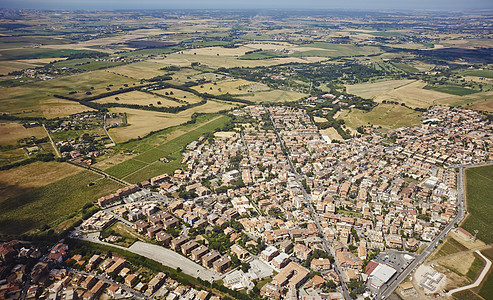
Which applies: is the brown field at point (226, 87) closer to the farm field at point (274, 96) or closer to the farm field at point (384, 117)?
the farm field at point (274, 96)

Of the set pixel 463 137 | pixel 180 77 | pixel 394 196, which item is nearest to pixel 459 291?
pixel 394 196

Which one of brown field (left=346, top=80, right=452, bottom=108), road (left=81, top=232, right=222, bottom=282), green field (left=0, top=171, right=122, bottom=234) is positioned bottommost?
road (left=81, top=232, right=222, bottom=282)

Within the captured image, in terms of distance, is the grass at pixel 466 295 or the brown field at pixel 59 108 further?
the brown field at pixel 59 108

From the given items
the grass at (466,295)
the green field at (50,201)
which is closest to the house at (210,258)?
the green field at (50,201)

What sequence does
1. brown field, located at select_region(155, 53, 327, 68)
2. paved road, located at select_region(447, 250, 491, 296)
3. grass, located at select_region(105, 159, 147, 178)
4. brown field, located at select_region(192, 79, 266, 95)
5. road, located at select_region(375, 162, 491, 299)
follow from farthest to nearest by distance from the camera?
brown field, located at select_region(155, 53, 327, 68), brown field, located at select_region(192, 79, 266, 95), grass, located at select_region(105, 159, 147, 178), road, located at select_region(375, 162, 491, 299), paved road, located at select_region(447, 250, 491, 296)

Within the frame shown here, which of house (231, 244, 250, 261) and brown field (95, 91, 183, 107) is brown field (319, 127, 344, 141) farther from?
brown field (95, 91, 183, 107)

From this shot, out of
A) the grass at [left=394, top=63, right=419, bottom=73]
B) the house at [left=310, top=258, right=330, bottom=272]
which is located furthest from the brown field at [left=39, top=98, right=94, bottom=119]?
the grass at [left=394, top=63, right=419, bottom=73]
